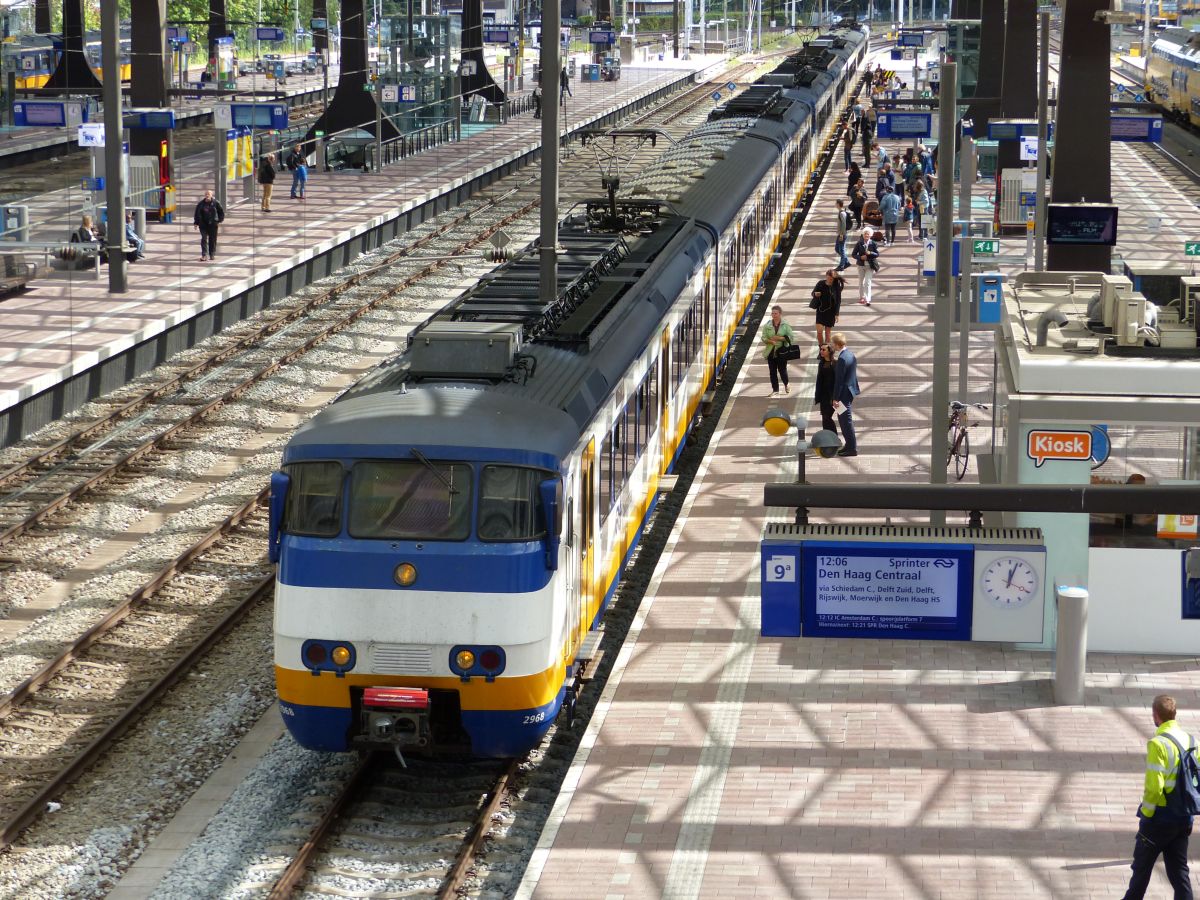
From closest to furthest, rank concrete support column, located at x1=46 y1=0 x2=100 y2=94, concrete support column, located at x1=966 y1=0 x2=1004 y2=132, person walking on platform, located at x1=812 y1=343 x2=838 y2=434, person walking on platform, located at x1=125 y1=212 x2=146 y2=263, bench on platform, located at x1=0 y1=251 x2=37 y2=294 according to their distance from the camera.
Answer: person walking on platform, located at x1=812 y1=343 x2=838 y2=434 → bench on platform, located at x1=0 y1=251 x2=37 y2=294 → person walking on platform, located at x1=125 y1=212 x2=146 y2=263 → concrete support column, located at x1=966 y1=0 x2=1004 y2=132 → concrete support column, located at x1=46 y1=0 x2=100 y2=94

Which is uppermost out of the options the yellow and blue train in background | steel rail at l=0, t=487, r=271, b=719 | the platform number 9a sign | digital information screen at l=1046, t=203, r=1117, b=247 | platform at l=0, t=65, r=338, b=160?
the yellow and blue train in background

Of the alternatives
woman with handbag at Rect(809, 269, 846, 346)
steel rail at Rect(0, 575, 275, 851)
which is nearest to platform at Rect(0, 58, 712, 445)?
steel rail at Rect(0, 575, 275, 851)

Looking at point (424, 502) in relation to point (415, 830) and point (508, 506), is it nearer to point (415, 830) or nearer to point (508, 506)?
point (508, 506)

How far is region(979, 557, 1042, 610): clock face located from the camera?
13273 millimetres

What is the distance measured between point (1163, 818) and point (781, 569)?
364 cm

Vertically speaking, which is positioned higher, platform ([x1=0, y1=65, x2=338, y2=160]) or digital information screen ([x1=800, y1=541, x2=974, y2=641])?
platform ([x1=0, y1=65, x2=338, y2=160])

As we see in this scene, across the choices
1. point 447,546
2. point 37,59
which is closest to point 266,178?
point 37,59

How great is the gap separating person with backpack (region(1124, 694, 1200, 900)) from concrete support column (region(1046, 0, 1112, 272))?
17.4 m

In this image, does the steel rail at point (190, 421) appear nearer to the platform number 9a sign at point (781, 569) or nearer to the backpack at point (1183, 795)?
the platform number 9a sign at point (781, 569)

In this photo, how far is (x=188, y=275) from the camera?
3191cm

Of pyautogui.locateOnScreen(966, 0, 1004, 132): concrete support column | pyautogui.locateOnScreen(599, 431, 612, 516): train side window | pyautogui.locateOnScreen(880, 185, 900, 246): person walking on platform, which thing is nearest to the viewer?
pyautogui.locateOnScreen(599, 431, 612, 516): train side window

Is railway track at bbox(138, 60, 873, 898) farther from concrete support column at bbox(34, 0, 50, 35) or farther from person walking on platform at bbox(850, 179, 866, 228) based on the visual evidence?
concrete support column at bbox(34, 0, 50, 35)

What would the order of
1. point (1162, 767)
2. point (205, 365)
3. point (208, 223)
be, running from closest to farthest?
point (1162, 767)
point (205, 365)
point (208, 223)

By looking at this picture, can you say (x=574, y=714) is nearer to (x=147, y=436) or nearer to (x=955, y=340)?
(x=147, y=436)
